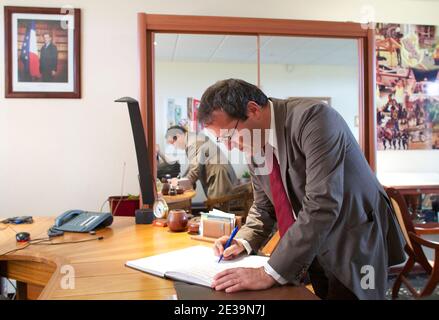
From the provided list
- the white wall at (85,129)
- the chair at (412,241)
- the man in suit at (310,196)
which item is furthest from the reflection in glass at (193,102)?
the man in suit at (310,196)

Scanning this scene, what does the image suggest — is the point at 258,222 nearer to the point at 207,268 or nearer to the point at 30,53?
the point at 207,268

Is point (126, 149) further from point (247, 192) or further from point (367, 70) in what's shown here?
point (367, 70)

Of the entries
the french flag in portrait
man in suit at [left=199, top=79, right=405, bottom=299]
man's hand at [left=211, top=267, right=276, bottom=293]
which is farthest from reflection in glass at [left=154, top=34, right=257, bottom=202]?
man's hand at [left=211, top=267, right=276, bottom=293]

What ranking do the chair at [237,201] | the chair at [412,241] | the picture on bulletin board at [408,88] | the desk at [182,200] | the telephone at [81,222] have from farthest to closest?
the picture on bulletin board at [408,88] < the chair at [237,201] < the desk at [182,200] < the chair at [412,241] < the telephone at [81,222]

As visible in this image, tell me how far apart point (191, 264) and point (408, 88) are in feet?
9.71

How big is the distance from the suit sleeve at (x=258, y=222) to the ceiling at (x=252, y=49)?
5.20 feet

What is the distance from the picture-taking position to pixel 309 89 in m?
2.89

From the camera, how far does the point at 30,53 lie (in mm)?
2707

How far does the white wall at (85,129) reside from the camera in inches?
108

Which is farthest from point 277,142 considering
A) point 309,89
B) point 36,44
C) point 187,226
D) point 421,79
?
point 421,79

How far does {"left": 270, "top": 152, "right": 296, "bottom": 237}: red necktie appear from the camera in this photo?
124 centimetres

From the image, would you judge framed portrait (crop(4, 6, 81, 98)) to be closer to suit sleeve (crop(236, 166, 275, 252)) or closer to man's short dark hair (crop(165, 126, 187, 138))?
man's short dark hair (crop(165, 126, 187, 138))

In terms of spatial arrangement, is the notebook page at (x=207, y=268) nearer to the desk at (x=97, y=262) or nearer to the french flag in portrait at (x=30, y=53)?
the desk at (x=97, y=262)

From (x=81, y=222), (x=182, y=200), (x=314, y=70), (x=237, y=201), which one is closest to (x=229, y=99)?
(x=81, y=222)
